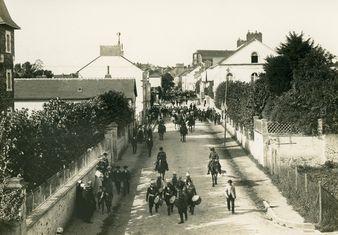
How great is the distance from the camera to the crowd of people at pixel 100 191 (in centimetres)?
1991

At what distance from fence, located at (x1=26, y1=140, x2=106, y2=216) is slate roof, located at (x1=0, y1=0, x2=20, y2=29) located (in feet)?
52.2

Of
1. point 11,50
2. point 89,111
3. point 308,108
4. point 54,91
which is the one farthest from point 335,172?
point 54,91

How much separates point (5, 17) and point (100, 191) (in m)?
22.7

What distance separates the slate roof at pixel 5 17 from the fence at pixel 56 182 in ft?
52.2

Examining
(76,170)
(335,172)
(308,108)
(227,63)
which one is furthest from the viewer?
(227,63)

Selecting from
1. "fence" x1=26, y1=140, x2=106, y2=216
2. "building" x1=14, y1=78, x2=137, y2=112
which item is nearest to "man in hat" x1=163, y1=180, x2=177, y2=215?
"fence" x1=26, y1=140, x2=106, y2=216

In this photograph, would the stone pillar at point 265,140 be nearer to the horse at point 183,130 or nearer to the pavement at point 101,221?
the pavement at point 101,221

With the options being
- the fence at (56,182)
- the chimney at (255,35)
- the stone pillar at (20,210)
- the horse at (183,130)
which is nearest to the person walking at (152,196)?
the fence at (56,182)

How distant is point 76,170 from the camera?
2205 centimetres

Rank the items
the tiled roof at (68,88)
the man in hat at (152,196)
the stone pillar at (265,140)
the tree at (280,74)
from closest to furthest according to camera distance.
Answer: the man in hat at (152,196) → the stone pillar at (265,140) → the tree at (280,74) → the tiled roof at (68,88)

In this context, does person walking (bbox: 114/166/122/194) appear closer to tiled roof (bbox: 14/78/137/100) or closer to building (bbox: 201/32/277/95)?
tiled roof (bbox: 14/78/137/100)

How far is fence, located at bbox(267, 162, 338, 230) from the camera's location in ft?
56.4

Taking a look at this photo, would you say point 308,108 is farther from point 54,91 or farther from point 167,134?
point 54,91

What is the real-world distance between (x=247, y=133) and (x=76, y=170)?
1594 centimetres
